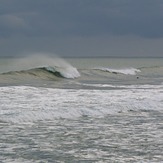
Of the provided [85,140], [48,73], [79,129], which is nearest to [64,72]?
[48,73]

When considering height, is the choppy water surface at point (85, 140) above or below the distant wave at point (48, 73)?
below

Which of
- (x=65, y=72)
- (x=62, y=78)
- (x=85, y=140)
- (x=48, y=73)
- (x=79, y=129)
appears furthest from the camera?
(x=65, y=72)

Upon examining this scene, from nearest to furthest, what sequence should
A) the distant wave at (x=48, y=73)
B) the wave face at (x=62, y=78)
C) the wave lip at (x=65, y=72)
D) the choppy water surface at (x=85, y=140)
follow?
1. the choppy water surface at (x=85, y=140)
2. the wave face at (x=62, y=78)
3. the distant wave at (x=48, y=73)
4. the wave lip at (x=65, y=72)

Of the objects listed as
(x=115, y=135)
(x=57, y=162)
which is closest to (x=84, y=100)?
(x=115, y=135)

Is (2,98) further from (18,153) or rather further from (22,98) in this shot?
(18,153)

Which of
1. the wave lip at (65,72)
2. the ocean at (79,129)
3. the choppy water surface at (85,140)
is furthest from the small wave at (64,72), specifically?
the choppy water surface at (85,140)

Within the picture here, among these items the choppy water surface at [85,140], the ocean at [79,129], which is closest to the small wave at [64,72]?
the ocean at [79,129]

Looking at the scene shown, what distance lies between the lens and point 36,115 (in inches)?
472

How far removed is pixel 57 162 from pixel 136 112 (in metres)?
6.44

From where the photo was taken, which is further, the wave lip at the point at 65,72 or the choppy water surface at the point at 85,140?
the wave lip at the point at 65,72

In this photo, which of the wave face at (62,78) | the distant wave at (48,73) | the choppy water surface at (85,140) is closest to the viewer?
the choppy water surface at (85,140)

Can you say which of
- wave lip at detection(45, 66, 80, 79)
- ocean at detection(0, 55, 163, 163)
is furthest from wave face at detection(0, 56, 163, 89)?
ocean at detection(0, 55, 163, 163)

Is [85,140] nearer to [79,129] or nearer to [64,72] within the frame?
[79,129]

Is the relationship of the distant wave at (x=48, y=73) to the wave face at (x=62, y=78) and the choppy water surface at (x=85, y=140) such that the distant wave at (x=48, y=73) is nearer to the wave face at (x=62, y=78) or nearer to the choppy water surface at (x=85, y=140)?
the wave face at (x=62, y=78)
